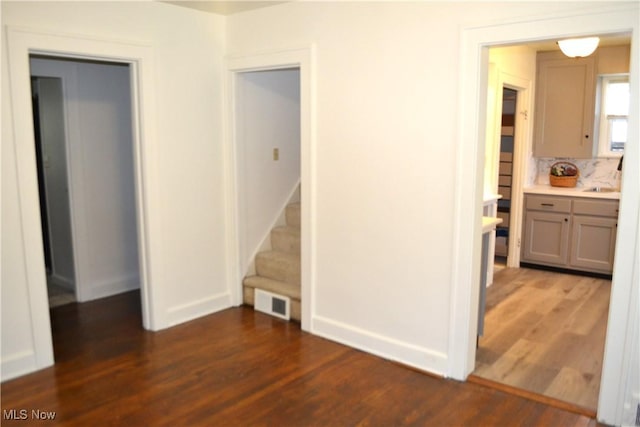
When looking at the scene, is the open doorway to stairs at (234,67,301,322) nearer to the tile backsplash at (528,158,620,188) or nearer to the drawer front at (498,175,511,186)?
the drawer front at (498,175,511,186)

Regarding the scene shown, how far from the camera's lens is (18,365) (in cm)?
319

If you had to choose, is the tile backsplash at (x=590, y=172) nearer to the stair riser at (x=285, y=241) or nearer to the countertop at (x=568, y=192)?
the countertop at (x=568, y=192)

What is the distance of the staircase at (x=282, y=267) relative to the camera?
4.30m

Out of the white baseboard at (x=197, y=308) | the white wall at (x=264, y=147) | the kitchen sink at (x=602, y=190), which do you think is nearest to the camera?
the white baseboard at (x=197, y=308)

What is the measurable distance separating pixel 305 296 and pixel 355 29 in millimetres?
1961

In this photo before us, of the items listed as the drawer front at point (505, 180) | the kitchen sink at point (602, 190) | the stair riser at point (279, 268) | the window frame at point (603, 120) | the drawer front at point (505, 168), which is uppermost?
the window frame at point (603, 120)

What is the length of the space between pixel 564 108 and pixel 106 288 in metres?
5.14

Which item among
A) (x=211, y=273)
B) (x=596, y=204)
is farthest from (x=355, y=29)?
(x=596, y=204)

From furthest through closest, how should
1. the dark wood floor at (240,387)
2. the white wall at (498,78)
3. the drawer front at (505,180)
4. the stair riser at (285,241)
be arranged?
the drawer front at (505,180), the white wall at (498,78), the stair riser at (285,241), the dark wood floor at (240,387)

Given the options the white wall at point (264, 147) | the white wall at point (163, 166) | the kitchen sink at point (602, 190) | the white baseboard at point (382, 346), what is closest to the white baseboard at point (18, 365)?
the white wall at point (163, 166)

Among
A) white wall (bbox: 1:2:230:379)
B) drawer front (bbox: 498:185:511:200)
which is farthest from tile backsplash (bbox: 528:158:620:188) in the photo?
white wall (bbox: 1:2:230:379)

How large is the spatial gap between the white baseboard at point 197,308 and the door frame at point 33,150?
0.38 feet

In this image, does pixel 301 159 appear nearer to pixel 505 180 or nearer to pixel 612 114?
pixel 505 180

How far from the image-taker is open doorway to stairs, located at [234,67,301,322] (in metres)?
4.30
